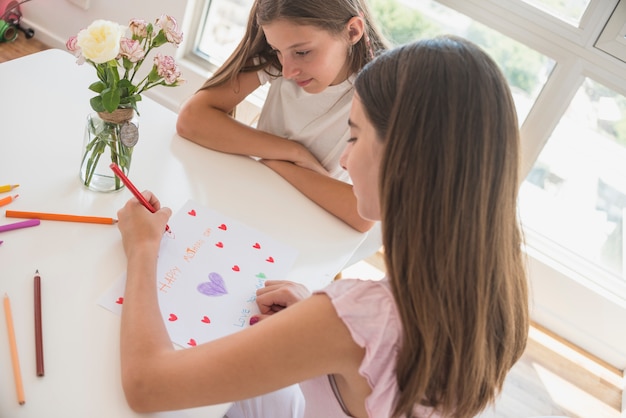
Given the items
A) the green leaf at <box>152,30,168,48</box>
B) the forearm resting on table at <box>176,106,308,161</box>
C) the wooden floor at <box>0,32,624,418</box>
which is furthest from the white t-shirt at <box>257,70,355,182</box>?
the wooden floor at <box>0,32,624,418</box>

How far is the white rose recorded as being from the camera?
91 centimetres

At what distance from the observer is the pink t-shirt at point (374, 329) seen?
734mm

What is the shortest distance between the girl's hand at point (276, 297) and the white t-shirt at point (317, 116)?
59 cm

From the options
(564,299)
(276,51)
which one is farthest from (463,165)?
(564,299)

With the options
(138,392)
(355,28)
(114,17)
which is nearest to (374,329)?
(138,392)

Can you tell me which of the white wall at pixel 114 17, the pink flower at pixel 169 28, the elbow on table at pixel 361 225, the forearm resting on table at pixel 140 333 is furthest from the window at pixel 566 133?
the forearm resting on table at pixel 140 333

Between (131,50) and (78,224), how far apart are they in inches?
12.2

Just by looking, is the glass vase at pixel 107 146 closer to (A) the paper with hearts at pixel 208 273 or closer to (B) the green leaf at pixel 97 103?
(B) the green leaf at pixel 97 103

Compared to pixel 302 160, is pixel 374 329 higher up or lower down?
higher up

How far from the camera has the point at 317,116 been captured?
150cm

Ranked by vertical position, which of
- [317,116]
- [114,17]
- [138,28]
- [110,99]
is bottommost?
[114,17]

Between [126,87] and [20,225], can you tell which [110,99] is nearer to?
[126,87]

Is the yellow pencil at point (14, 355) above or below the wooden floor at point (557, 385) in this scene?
above

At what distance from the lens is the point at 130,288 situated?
0.88 meters
